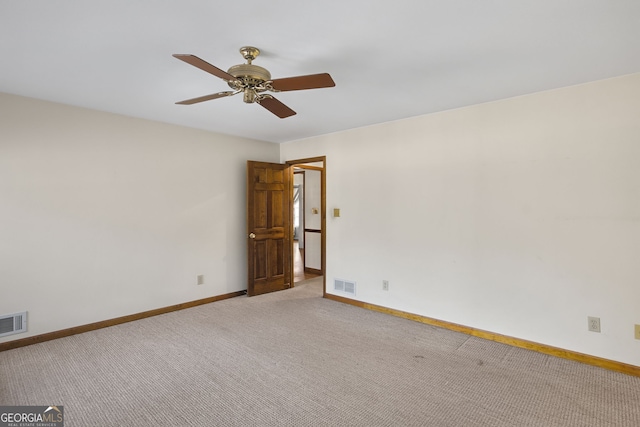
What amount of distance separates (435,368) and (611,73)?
9.34 ft

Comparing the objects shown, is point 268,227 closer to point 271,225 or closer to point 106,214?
point 271,225

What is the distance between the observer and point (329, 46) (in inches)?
84.6

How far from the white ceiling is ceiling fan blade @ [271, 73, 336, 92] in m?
0.26

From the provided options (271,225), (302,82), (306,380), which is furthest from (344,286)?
(302,82)

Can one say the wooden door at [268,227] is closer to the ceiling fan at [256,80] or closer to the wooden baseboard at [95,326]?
the wooden baseboard at [95,326]

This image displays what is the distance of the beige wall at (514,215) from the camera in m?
2.69

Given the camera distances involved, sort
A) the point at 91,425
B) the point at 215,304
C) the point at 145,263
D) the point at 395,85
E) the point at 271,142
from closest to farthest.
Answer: the point at 91,425, the point at 395,85, the point at 145,263, the point at 215,304, the point at 271,142

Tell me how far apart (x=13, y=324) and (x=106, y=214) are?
1335 mm

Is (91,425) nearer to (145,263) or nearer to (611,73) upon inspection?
(145,263)

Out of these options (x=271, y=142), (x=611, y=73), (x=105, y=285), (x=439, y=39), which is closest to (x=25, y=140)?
(x=105, y=285)

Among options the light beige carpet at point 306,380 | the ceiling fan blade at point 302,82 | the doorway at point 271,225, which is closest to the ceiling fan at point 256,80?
the ceiling fan blade at point 302,82

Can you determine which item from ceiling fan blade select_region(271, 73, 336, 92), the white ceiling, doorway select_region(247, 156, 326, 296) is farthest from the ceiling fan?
doorway select_region(247, 156, 326, 296)

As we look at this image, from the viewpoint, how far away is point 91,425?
2.03 m

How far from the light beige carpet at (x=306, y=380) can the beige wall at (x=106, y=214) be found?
520 mm
